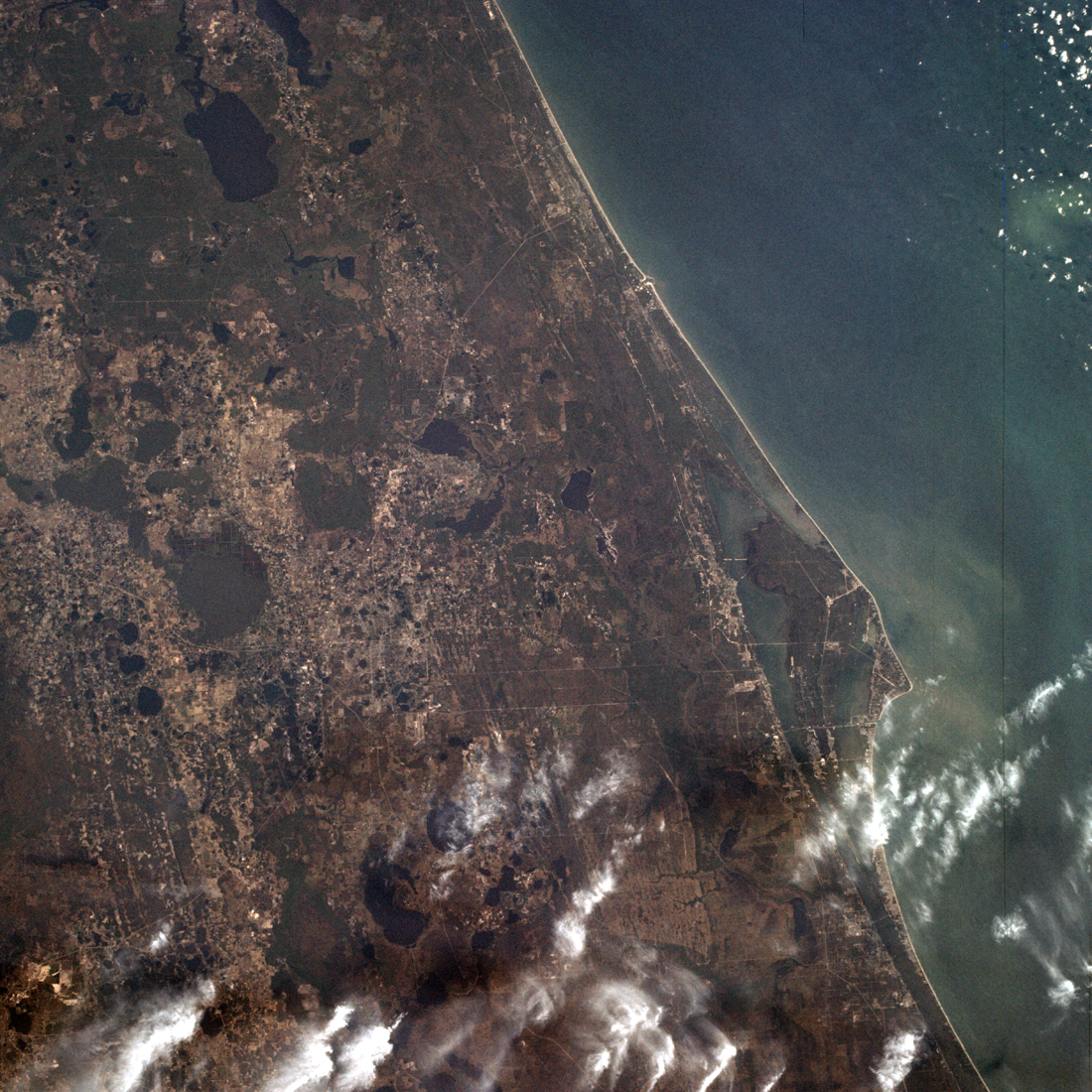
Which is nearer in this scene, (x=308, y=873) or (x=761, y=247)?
(x=308, y=873)

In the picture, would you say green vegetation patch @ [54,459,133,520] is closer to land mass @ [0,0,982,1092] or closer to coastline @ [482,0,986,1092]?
land mass @ [0,0,982,1092]

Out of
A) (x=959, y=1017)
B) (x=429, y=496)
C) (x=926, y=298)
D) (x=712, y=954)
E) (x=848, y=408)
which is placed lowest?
(x=712, y=954)

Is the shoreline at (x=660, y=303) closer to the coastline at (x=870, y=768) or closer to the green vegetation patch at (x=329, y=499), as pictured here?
the coastline at (x=870, y=768)

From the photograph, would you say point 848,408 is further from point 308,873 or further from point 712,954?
point 308,873

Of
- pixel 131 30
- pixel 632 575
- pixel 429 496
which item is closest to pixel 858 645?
pixel 632 575

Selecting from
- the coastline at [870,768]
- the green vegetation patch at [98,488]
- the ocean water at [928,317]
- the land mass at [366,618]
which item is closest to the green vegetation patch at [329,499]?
the land mass at [366,618]

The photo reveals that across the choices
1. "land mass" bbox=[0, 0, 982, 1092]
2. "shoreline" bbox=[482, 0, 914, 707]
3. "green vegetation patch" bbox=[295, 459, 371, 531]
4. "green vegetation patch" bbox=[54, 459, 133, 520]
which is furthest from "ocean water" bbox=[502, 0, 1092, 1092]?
"green vegetation patch" bbox=[54, 459, 133, 520]
